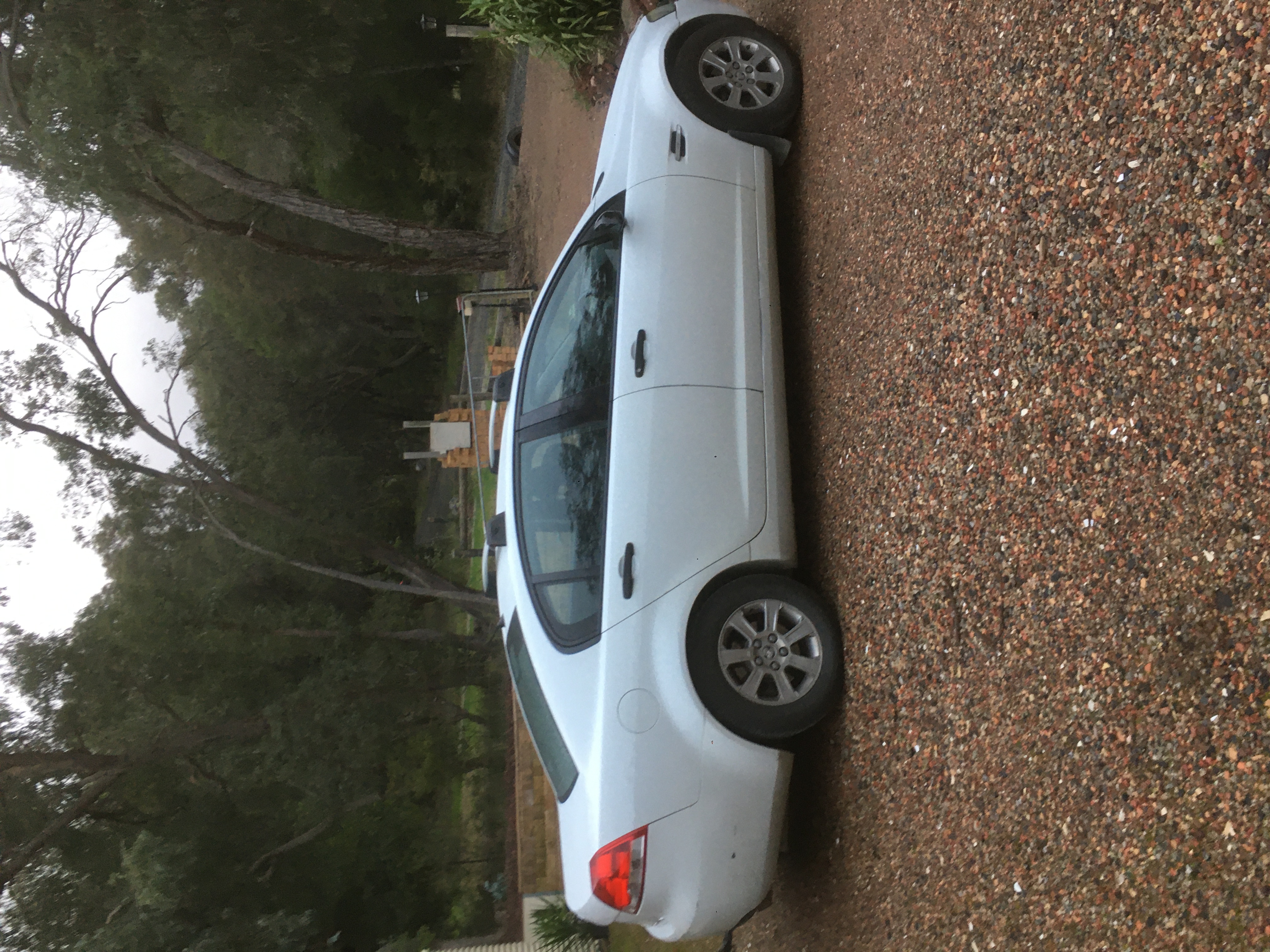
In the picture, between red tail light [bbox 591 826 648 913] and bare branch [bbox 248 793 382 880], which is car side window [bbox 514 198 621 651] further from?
bare branch [bbox 248 793 382 880]

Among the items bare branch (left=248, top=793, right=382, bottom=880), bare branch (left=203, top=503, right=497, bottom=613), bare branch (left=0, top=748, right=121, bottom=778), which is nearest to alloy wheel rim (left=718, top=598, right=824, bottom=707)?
bare branch (left=203, top=503, right=497, bottom=613)

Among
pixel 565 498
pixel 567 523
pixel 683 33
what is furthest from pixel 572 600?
pixel 683 33

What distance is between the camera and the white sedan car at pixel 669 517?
3738mm

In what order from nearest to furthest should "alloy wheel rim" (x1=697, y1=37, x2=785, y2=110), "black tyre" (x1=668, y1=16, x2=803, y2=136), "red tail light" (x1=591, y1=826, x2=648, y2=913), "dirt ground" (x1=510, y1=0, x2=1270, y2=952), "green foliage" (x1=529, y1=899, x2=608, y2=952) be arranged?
"dirt ground" (x1=510, y1=0, x2=1270, y2=952)
"red tail light" (x1=591, y1=826, x2=648, y2=913)
"black tyre" (x1=668, y1=16, x2=803, y2=136)
"alloy wheel rim" (x1=697, y1=37, x2=785, y2=110)
"green foliage" (x1=529, y1=899, x2=608, y2=952)

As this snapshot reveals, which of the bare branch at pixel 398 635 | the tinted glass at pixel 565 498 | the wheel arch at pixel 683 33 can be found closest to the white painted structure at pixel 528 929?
the bare branch at pixel 398 635

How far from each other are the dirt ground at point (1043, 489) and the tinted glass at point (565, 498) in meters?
1.13

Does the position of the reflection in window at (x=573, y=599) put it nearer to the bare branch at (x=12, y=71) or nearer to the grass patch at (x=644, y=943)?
the grass patch at (x=644, y=943)

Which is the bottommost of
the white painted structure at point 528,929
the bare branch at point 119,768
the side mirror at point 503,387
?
the white painted structure at point 528,929

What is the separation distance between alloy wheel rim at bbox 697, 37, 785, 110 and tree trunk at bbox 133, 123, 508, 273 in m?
7.12

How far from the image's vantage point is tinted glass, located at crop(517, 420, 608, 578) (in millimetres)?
4176

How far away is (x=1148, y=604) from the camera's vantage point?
8.31 feet

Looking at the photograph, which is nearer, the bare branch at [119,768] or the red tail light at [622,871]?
the red tail light at [622,871]

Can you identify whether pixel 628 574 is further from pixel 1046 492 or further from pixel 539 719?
pixel 1046 492

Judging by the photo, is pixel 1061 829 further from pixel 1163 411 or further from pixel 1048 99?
pixel 1048 99
